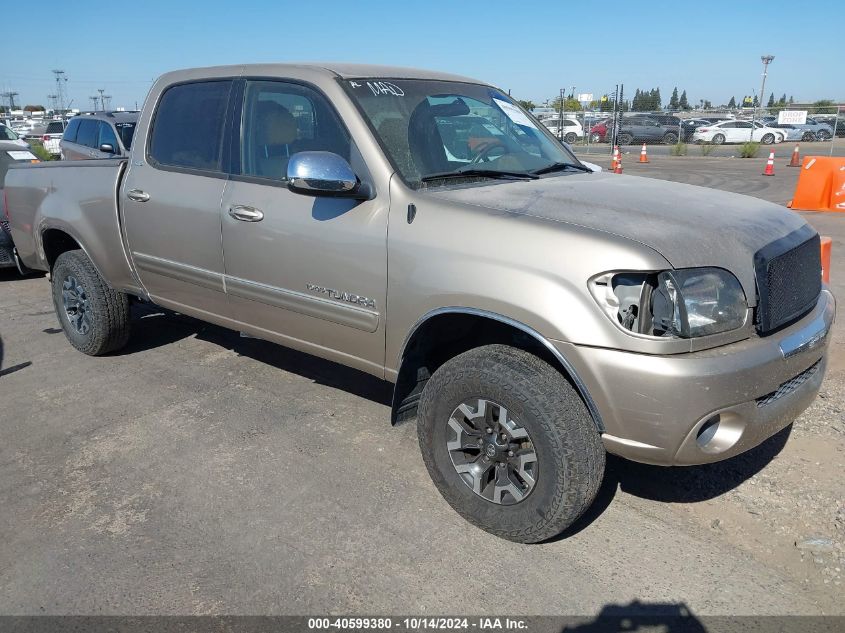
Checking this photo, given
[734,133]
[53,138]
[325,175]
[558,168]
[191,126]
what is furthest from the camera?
[734,133]

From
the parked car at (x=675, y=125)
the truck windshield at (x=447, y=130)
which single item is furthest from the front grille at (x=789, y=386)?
the parked car at (x=675, y=125)

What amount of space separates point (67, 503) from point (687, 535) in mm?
2858

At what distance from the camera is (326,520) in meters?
3.15

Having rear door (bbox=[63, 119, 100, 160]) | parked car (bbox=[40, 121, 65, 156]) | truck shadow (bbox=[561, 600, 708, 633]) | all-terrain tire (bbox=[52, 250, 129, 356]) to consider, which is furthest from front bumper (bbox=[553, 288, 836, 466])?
parked car (bbox=[40, 121, 65, 156])

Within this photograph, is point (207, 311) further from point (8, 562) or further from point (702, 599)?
point (702, 599)

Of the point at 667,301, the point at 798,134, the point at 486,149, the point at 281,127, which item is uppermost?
the point at 281,127

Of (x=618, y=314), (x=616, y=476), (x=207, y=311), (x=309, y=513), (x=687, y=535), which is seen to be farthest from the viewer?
(x=207, y=311)

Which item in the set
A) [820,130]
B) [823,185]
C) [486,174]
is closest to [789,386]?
[486,174]

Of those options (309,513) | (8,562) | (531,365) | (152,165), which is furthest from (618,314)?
(152,165)

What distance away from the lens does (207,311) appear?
4.28m

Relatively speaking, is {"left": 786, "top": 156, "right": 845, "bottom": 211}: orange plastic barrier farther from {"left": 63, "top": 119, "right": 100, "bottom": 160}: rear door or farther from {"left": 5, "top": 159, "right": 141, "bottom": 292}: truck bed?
{"left": 63, "top": 119, "right": 100, "bottom": 160}: rear door

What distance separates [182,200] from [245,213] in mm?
621

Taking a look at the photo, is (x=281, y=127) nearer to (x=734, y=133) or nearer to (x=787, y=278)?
(x=787, y=278)

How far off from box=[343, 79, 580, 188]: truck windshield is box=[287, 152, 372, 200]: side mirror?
8.6 inches
